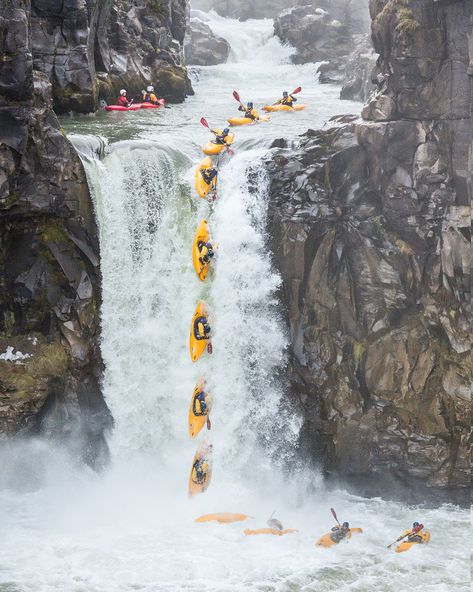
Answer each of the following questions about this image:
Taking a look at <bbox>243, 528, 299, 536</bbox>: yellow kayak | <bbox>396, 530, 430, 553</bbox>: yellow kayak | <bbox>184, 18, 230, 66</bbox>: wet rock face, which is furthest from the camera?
<bbox>184, 18, 230, 66</bbox>: wet rock face

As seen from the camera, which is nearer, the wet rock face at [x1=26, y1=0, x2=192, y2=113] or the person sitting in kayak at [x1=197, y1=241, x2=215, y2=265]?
the person sitting in kayak at [x1=197, y1=241, x2=215, y2=265]

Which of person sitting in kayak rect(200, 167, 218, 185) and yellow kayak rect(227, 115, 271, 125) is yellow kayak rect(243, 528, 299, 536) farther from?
yellow kayak rect(227, 115, 271, 125)

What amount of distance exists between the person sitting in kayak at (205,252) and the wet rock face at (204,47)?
21512mm

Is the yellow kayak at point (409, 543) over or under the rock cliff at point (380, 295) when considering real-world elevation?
under

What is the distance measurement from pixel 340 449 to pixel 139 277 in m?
5.83

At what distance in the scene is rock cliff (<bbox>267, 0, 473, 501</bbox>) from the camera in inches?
620

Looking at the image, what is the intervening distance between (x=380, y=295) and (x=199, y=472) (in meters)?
5.38

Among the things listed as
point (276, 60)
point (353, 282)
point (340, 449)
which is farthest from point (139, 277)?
point (276, 60)

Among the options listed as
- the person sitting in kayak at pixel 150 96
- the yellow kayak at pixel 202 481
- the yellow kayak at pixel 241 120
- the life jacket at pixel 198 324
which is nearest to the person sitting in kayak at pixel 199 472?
the yellow kayak at pixel 202 481

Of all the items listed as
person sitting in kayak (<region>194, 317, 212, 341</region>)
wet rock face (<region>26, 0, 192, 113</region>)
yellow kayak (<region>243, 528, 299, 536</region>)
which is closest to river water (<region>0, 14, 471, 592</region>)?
person sitting in kayak (<region>194, 317, 212, 341</region>)

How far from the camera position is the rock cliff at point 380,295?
1576cm

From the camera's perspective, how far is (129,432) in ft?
54.3

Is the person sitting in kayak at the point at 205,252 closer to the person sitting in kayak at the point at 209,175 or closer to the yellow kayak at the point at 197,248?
the yellow kayak at the point at 197,248

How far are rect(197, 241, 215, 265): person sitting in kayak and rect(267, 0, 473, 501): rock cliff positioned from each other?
1406mm
